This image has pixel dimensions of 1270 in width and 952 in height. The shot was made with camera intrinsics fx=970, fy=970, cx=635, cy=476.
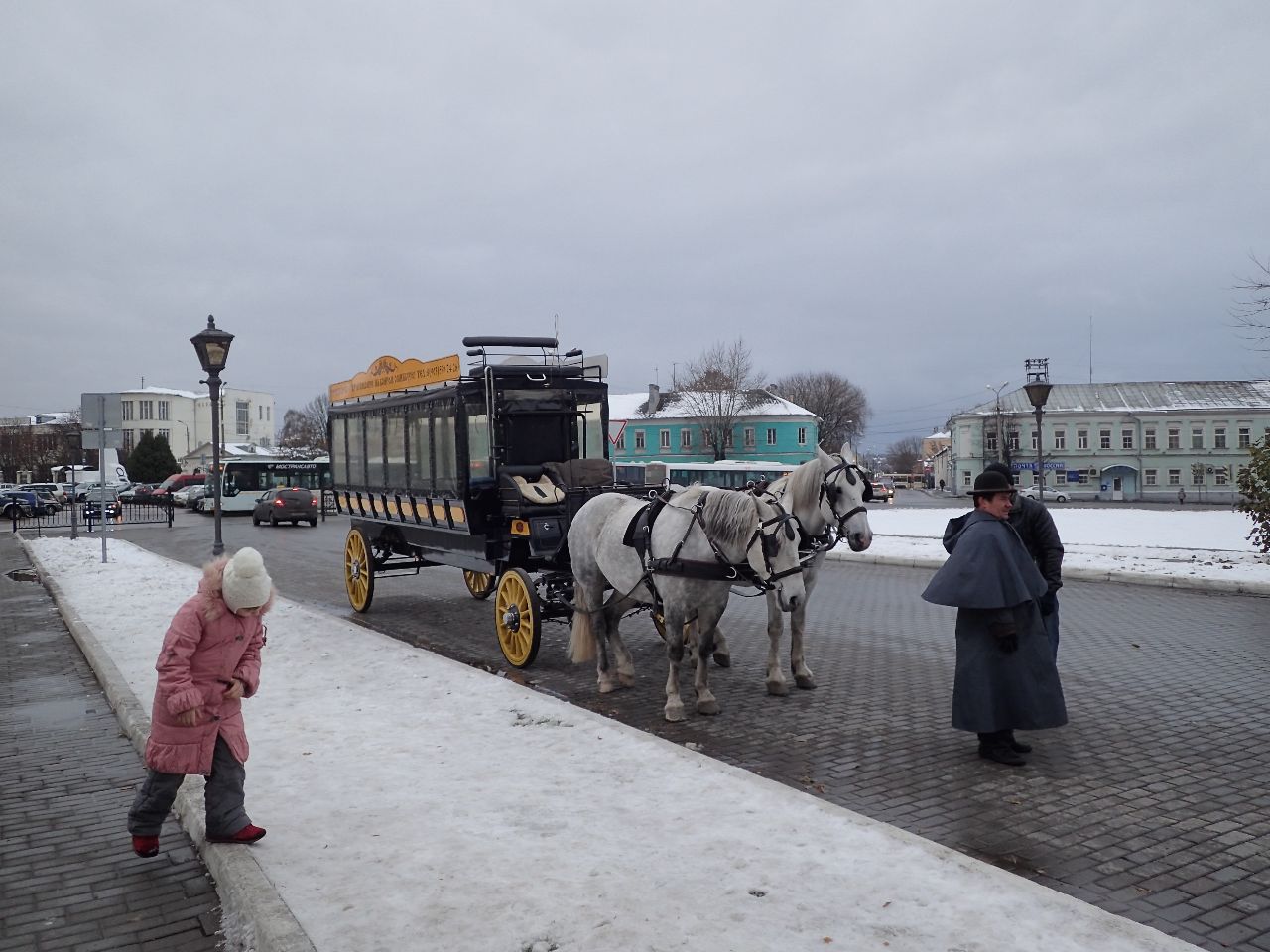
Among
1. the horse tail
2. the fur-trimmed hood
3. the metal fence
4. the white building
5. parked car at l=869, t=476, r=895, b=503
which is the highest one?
the white building

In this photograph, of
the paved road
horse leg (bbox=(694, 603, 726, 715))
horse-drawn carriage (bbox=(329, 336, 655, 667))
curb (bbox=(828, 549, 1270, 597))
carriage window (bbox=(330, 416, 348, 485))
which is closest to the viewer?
the paved road

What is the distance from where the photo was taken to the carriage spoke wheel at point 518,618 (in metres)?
9.01

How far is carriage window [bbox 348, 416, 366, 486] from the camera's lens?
12.5m

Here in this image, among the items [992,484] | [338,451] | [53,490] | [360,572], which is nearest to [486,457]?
[360,572]

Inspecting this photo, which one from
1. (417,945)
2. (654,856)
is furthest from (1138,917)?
(417,945)

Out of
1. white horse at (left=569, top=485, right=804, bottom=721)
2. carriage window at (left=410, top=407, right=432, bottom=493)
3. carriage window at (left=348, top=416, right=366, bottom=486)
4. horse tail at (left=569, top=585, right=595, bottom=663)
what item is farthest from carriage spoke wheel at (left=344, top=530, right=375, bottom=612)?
white horse at (left=569, top=485, right=804, bottom=721)

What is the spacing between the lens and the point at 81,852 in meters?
4.82

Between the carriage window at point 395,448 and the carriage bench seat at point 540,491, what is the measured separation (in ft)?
6.67

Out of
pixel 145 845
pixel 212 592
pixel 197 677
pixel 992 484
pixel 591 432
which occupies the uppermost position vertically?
pixel 591 432

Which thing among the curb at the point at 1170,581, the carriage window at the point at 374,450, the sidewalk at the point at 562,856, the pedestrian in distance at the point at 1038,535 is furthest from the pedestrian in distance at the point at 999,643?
the curb at the point at 1170,581

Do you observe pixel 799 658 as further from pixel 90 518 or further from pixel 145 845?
pixel 90 518

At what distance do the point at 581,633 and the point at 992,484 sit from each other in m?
3.73

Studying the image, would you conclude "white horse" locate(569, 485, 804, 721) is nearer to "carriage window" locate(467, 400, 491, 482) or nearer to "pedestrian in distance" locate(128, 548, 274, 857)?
"carriage window" locate(467, 400, 491, 482)

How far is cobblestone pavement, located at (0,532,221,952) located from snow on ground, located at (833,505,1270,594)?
10.4 meters
